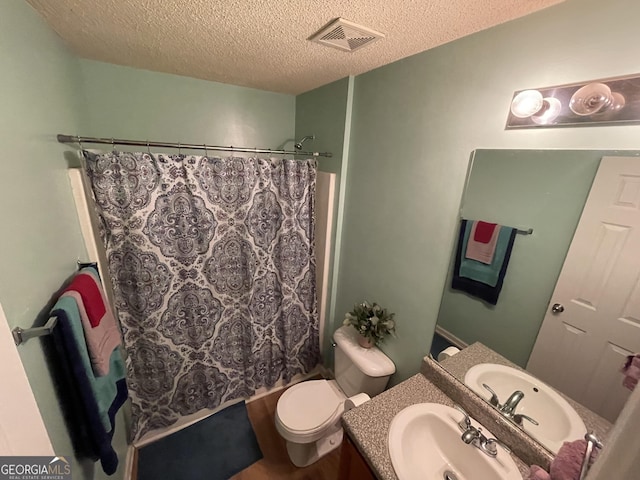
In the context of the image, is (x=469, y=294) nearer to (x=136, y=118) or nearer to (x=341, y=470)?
(x=341, y=470)

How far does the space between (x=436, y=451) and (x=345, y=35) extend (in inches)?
68.7

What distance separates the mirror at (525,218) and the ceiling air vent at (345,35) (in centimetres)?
67

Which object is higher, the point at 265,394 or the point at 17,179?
the point at 17,179

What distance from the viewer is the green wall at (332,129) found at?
5.43ft

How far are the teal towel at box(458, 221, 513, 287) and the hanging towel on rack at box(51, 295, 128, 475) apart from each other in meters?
1.49

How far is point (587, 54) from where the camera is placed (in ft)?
2.48

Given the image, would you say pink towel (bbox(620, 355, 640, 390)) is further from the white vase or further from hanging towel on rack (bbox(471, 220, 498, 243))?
the white vase

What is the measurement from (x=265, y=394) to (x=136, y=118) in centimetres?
225

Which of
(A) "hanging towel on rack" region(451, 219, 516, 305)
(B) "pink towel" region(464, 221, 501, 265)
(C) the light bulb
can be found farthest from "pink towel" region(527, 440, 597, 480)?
(C) the light bulb

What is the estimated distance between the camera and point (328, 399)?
165 centimetres

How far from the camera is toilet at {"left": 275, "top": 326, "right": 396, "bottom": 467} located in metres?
1.47

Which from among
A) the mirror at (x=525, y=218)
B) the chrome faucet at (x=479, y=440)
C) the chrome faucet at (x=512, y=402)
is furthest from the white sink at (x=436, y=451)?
the mirror at (x=525, y=218)

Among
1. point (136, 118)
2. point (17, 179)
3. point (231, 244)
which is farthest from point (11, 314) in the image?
point (136, 118)

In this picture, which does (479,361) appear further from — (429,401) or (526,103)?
(526,103)
